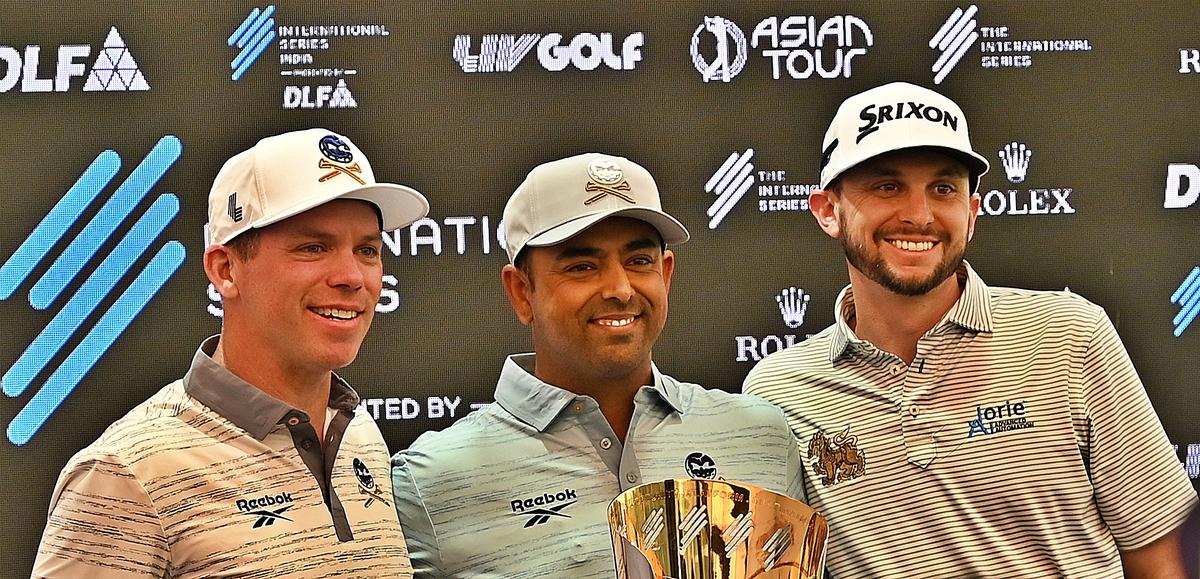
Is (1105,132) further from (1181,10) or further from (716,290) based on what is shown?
(716,290)

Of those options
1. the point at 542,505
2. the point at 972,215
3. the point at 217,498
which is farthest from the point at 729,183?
the point at 217,498

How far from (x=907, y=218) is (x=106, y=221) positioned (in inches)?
86.5

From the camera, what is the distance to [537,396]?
2.55 metres

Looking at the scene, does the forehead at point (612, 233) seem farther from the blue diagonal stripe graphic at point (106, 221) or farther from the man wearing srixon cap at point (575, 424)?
the blue diagonal stripe graphic at point (106, 221)

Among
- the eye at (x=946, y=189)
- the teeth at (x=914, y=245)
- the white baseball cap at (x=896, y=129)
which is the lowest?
the teeth at (x=914, y=245)

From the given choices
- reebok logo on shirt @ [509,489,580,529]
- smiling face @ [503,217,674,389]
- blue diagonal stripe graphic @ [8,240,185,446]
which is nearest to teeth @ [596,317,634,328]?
smiling face @ [503,217,674,389]

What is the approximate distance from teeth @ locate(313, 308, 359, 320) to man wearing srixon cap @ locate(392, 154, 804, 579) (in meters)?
0.37

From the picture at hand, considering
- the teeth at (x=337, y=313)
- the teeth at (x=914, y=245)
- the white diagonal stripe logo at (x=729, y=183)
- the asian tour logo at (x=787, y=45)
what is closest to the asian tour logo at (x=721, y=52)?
the asian tour logo at (x=787, y=45)

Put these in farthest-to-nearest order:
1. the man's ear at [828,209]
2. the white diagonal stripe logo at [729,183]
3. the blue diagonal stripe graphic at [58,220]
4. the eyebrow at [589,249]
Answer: the white diagonal stripe logo at [729,183] → the blue diagonal stripe graphic at [58,220] → the man's ear at [828,209] → the eyebrow at [589,249]

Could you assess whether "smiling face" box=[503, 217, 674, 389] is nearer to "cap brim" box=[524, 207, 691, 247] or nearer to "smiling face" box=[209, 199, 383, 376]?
"cap brim" box=[524, 207, 691, 247]

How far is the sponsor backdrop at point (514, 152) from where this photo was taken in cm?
367

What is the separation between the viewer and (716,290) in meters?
3.76

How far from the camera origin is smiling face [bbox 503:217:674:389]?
8.17ft

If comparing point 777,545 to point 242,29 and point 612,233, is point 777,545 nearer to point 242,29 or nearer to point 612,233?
point 612,233
